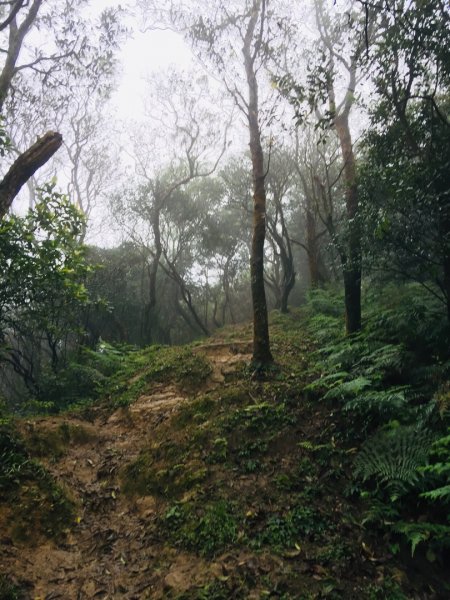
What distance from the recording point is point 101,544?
170 inches

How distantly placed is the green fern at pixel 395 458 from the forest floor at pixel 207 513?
0.34 metres

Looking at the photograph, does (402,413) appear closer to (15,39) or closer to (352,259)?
(352,259)

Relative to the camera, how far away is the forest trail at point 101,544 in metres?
3.63

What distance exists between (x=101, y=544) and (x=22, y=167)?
22.2ft

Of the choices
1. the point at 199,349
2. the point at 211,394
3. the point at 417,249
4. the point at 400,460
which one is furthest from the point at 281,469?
the point at 199,349

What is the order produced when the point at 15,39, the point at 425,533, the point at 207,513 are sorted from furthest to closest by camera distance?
1. the point at 15,39
2. the point at 207,513
3. the point at 425,533

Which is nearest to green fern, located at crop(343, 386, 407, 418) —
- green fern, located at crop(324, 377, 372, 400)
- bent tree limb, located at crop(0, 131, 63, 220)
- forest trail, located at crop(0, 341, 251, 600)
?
green fern, located at crop(324, 377, 372, 400)

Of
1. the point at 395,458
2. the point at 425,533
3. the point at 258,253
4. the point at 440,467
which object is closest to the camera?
the point at 425,533

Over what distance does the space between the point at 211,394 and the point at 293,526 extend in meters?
3.51

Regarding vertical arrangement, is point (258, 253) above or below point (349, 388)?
above

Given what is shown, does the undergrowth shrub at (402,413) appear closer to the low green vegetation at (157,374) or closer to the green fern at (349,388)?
the green fern at (349,388)

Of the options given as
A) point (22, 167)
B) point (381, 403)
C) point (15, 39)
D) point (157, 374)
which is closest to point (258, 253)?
point (157, 374)

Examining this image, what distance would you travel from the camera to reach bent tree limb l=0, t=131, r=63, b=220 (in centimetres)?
739

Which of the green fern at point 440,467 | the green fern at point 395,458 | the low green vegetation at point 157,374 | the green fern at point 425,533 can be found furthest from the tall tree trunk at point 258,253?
the green fern at point 425,533
